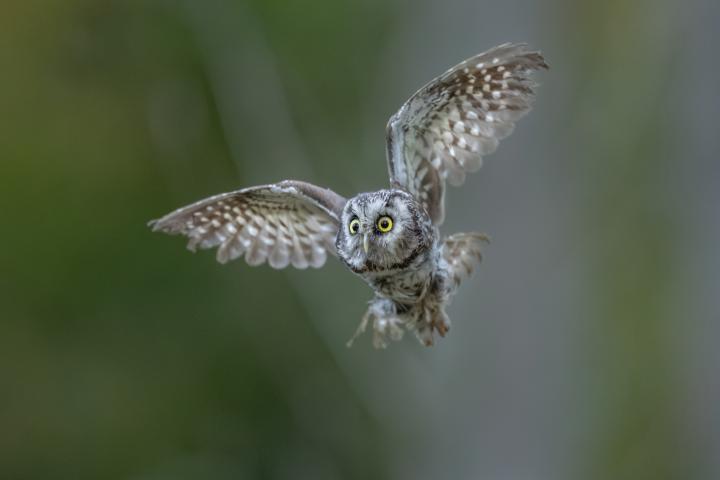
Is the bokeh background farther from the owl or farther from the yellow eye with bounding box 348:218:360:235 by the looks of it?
the yellow eye with bounding box 348:218:360:235

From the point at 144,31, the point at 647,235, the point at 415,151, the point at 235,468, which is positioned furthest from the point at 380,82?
the point at 415,151

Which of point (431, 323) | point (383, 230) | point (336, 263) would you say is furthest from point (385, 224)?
point (336, 263)

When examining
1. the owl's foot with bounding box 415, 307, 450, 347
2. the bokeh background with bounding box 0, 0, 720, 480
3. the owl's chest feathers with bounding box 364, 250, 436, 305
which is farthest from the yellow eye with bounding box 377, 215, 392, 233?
the bokeh background with bounding box 0, 0, 720, 480

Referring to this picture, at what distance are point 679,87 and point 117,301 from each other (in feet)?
14.5

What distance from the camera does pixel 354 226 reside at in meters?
2.58

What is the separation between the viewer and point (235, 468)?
7.79 meters

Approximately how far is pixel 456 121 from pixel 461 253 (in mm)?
415

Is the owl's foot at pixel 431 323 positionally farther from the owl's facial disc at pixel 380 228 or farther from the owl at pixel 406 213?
the owl's facial disc at pixel 380 228

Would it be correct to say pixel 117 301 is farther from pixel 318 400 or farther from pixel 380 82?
pixel 380 82

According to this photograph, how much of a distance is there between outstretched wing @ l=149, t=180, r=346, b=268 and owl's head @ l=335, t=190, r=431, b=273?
13 cm

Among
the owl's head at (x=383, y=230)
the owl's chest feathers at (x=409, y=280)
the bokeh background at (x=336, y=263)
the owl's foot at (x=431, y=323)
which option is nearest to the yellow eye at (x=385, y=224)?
the owl's head at (x=383, y=230)

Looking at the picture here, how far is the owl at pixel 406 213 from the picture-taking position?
2561 mm

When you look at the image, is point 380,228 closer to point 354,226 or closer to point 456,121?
point 354,226

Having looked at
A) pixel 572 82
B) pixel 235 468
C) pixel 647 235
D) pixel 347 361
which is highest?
pixel 572 82
